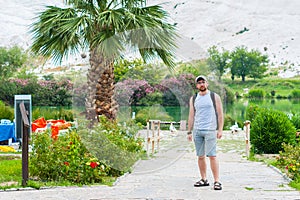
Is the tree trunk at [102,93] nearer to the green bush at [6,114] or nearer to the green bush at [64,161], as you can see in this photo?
the green bush at [64,161]

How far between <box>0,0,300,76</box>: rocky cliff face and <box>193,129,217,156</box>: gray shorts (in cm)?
5150

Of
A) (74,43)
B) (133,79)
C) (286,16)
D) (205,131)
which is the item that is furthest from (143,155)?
(286,16)

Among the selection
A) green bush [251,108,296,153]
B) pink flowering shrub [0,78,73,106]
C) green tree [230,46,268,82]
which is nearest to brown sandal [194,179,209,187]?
green bush [251,108,296,153]

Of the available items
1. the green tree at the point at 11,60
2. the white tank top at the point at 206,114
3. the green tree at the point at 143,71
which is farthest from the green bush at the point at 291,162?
the green tree at the point at 11,60

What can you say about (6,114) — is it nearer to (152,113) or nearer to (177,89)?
(152,113)

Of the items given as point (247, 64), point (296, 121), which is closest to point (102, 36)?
point (296, 121)

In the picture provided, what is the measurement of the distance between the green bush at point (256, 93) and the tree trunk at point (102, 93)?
98.2 ft

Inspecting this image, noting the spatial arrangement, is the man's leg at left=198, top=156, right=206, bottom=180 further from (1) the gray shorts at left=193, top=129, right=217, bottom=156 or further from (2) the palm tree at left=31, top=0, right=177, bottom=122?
(2) the palm tree at left=31, top=0, right=177, bottom=122

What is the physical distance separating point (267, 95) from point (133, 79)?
108ft

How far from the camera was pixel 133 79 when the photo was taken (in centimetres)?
900

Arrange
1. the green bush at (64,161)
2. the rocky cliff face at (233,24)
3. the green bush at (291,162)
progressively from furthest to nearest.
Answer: the rocky cliff face at (233,24), the green bush at (291,162), the green bush at (64,161)

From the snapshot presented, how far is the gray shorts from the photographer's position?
5352 millimetres

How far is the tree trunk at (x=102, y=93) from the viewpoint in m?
9.48

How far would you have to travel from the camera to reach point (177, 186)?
17.8 ft
